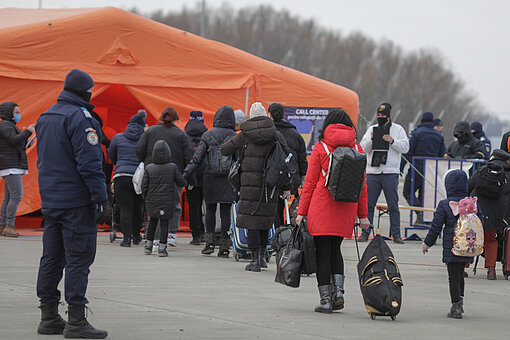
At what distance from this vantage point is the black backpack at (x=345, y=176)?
265 inches

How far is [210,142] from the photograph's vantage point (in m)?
10.7

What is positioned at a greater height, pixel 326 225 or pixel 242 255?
pixel 326 225

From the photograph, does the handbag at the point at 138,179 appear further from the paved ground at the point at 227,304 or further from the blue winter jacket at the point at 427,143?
the blue winter jacket at the point at 427,143

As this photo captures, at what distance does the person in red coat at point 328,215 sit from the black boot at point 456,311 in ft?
2.98

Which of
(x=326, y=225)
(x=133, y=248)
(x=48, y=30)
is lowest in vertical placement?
(x=133, y=248)

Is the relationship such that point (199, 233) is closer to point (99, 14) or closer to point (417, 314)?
point (99, 14)

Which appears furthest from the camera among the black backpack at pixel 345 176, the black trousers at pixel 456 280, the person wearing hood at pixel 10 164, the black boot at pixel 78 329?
the person wearing hood at pixel 10 164

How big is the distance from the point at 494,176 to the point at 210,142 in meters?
3.57

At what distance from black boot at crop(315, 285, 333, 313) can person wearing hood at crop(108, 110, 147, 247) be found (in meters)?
5.12

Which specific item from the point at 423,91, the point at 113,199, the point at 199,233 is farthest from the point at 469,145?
the point at 423,91

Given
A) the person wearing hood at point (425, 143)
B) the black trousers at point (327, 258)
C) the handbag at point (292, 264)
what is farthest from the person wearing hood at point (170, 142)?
the person wearing hood at point (425, 143)

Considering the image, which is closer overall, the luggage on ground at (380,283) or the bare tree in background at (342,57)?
the luggage on ground at (380,283)

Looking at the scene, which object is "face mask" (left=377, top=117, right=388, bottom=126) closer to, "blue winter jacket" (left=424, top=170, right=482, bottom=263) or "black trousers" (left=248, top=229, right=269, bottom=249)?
"black trousers" (left=248, top=229, right=269, bottom=249)

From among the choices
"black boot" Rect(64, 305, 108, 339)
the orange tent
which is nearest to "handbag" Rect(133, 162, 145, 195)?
the orange tent
